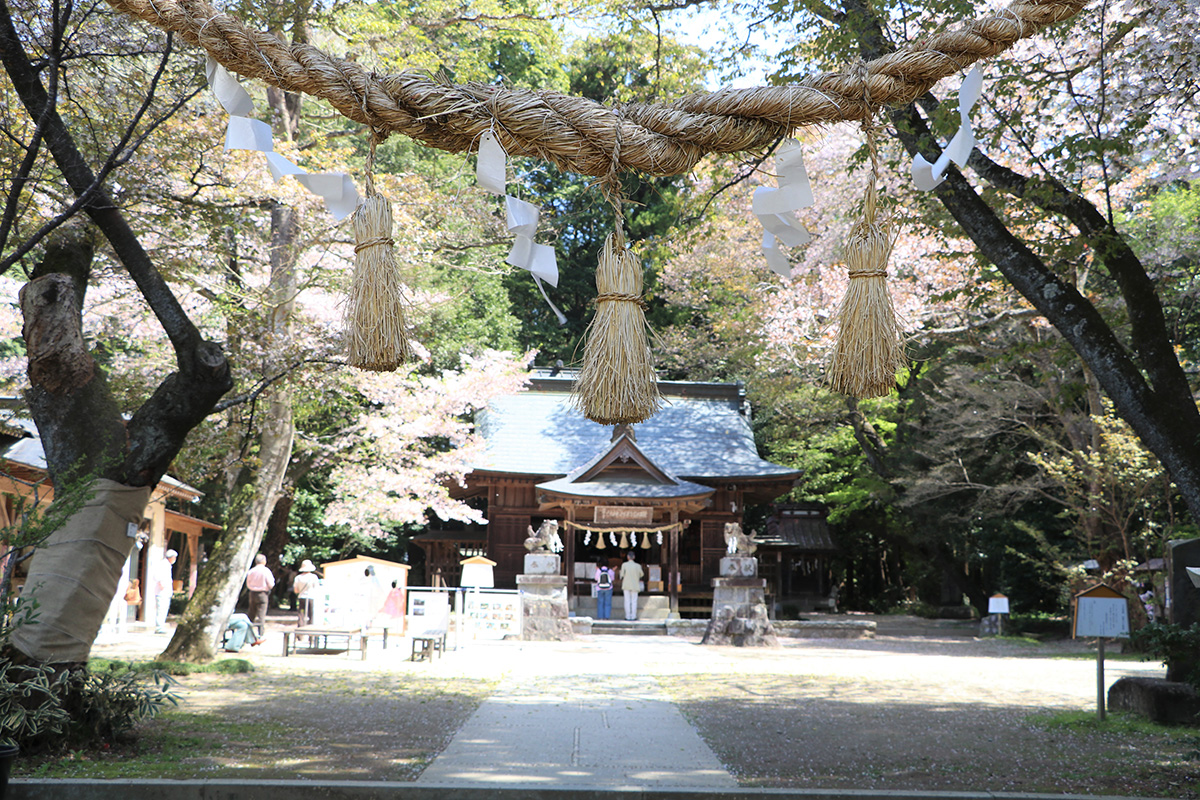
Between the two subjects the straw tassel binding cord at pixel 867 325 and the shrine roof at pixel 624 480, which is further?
the shrine roof at pixel 624 480

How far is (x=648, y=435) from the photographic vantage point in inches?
830

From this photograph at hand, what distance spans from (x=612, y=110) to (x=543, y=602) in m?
13.1

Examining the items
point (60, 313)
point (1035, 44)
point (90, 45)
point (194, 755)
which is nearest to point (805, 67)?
point (1035, 44)

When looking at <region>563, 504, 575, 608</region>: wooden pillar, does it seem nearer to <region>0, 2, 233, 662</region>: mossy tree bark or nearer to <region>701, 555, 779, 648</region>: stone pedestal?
<region>701, 555, 779, 648</region>: stone pedestal

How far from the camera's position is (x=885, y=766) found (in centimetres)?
543

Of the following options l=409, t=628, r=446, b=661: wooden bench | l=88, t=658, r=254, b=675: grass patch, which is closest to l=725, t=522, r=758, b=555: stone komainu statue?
l=409, t=628, r=446, b=661: wooden bench

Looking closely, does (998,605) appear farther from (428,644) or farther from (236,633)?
(236,633)

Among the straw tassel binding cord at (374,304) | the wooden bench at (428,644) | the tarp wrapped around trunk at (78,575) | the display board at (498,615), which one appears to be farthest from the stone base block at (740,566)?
the straw tassel binding cord at (374,304)

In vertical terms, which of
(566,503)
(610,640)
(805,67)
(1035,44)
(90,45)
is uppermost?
(1035,44)

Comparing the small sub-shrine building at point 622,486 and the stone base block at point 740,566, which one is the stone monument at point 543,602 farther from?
the small sub-shrine building at point 622,486

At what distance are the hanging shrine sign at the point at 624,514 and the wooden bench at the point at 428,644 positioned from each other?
6.70 metres

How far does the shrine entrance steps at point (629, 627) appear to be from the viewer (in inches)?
642

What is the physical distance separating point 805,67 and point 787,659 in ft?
26.7

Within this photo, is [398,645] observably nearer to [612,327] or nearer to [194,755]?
[194,755]
